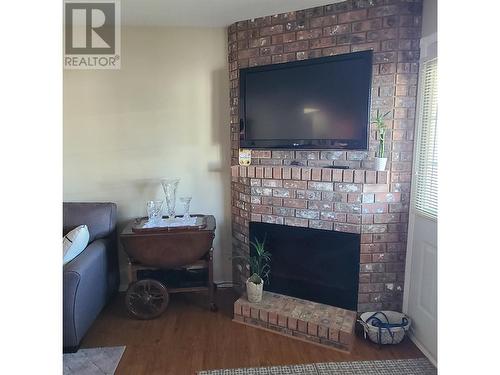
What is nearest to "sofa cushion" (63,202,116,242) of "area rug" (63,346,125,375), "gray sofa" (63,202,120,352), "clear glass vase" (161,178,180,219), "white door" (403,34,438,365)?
"gray sofa" (63,202,120,352)

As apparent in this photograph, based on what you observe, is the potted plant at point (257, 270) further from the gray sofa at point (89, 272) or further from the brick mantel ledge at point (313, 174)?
the gray sofa at point (89, 272)

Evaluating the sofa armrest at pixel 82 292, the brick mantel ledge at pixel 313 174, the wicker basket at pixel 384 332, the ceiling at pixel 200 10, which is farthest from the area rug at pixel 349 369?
the ceiling at pixel 200 10

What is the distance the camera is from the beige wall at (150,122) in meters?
2.94

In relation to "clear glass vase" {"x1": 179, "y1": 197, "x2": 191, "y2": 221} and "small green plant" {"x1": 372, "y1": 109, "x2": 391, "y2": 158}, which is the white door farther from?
"clear glass vase" {"x1": 179, "y1": 197, "x2": 191, "y2": 221}

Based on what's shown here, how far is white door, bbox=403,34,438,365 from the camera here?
6.78 ft

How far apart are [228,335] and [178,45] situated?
244cm

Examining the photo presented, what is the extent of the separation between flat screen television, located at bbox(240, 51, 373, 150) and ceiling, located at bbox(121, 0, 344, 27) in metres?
0.40

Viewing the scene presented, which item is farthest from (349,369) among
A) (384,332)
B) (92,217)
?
(92,217)

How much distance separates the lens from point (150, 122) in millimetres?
2998

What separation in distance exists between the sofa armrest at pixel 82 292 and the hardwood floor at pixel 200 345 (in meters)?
0.18
